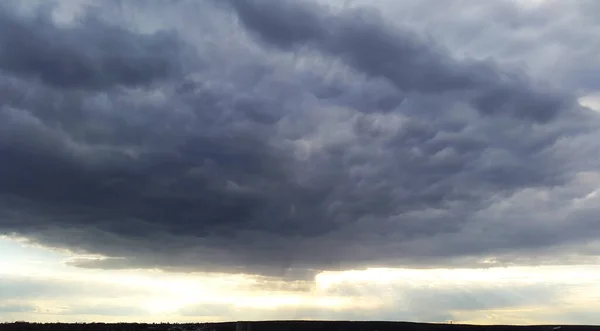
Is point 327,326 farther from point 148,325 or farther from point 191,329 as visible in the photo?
point 148,325

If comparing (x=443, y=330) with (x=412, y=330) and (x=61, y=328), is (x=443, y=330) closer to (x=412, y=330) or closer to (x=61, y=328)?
(x=412, y=330)

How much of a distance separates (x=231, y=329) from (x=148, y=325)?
7464 mm

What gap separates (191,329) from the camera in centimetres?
5494

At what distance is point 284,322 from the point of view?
173 ft

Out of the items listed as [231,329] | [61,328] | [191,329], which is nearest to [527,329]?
[231,329]

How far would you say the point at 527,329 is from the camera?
56.4 m

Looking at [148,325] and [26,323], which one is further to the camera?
[26,323]

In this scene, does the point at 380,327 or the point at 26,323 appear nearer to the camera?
the point at 380,327

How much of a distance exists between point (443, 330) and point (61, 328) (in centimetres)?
3357

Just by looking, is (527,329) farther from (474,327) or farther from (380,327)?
(380,327)

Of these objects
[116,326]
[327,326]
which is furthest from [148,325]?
[327,326]

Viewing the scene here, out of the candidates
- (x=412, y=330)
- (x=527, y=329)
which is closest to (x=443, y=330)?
(x=412, y=330)

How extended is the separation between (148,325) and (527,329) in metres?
34.1

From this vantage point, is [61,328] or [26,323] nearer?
[61,328]
